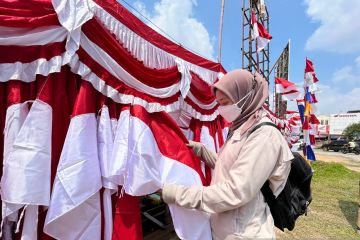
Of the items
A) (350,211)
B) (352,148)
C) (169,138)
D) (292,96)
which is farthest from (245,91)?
(352,148)

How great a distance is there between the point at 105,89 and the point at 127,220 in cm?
76

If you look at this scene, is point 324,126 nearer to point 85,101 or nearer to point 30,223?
point 85,101

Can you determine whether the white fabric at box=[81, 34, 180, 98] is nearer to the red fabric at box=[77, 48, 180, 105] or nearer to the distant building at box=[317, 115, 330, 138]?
the red fabric at box=[77, 48, 180, 105]

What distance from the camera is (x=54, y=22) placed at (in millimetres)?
1310

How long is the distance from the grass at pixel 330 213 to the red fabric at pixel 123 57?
3982 millimetres

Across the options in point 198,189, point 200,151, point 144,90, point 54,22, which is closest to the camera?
point 54,22

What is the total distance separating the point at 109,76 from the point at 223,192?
35.3 inches

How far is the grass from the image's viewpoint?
16.3 ft

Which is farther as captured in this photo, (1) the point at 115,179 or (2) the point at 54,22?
(1) the point at 115,179

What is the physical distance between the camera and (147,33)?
2023 mm

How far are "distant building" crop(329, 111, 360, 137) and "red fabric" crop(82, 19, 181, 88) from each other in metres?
69.5

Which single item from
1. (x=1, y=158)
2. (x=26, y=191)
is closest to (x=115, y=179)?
(x=26, y=191)

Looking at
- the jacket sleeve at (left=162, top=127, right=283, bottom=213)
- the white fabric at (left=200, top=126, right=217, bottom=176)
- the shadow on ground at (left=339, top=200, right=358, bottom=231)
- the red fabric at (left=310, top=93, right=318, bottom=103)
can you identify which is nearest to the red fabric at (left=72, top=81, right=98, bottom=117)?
the jacket sleeve at (left=162, top=127, right=283, bottom=213)

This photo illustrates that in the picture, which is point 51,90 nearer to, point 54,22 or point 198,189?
point 54,22
